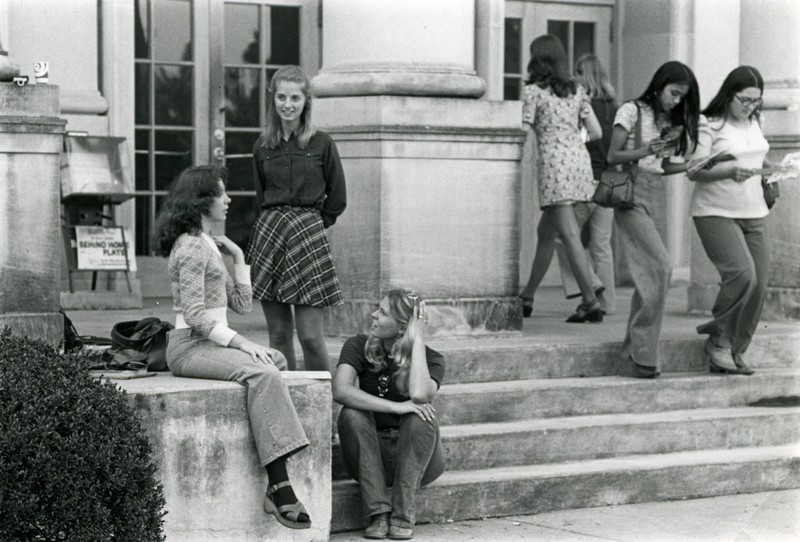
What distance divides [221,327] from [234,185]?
5.37 metres

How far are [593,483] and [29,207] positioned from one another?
125 inches

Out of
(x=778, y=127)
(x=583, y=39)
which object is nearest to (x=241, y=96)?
(x=583, y=39)

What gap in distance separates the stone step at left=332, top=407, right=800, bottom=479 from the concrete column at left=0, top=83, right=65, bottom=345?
1.65 metres

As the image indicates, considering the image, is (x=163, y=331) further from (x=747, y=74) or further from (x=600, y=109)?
(x=600, y=109)

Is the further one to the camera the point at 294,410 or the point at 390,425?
the point at 390,425

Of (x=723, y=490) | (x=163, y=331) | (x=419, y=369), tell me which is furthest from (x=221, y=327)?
(x=723, y=490)

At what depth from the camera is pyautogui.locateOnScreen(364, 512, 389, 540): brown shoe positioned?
22.7 feet

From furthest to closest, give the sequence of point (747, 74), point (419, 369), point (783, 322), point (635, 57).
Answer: point (635, 57), point (783, 322), point (747, 74), point (419, 369)

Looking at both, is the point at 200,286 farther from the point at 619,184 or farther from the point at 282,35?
the point at 282,35

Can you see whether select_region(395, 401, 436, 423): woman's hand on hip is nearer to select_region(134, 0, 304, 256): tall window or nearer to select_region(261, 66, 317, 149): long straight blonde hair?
select_region(261, 66, 317, 149): long straight blonde hair

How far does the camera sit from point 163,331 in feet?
23.2

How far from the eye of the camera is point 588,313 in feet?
33.2

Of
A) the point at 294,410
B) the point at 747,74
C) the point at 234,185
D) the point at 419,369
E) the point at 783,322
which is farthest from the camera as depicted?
the point at 234,185

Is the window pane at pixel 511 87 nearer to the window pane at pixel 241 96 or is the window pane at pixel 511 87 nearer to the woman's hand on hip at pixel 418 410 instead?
the window pane at pixel 241 96
